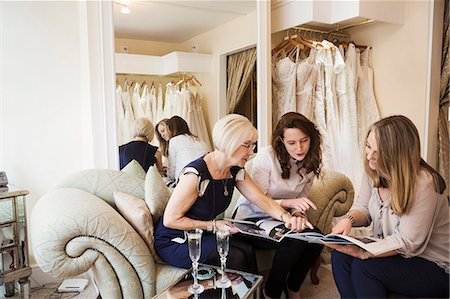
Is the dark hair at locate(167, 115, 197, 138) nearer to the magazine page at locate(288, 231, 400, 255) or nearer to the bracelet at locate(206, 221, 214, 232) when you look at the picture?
the bracelet at locate(206, 221, 214, 232)

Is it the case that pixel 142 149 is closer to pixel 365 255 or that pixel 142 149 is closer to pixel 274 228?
pixel 274 228

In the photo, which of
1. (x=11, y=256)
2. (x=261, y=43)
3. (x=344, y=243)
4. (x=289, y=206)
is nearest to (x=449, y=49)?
(x=261, y=43)

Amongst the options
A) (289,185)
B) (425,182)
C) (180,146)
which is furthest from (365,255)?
(180,146)

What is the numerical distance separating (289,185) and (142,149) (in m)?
1.04

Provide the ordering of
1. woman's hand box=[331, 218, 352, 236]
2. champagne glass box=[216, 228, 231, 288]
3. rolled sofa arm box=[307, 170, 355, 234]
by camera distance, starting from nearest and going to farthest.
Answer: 1. champagne glass box=[216, 228, 231, 288]
2. woman's hand box=[331, 218, 352, 236]
3. rolled sofa arm box=[307, 170, 355, 234]

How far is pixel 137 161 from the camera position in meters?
2.46

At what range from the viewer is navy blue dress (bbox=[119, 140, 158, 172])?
95.7 inches

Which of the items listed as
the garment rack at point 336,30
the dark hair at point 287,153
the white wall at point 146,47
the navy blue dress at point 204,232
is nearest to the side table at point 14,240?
the navy blue dress at point 204,232

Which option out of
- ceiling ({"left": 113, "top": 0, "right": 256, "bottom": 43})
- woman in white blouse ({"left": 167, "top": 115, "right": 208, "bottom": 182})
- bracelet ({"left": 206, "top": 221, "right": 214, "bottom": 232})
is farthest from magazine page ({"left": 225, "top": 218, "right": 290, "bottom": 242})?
ceiling ({"left": 113, "top": 0, "right": 256, "bottom": 43})

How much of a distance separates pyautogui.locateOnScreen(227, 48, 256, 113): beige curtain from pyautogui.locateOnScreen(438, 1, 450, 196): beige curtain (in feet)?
4.87

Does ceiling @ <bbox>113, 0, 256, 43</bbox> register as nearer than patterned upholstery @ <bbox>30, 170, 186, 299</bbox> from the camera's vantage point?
No

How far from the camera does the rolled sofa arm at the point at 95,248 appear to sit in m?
1.53

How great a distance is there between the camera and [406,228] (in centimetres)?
142

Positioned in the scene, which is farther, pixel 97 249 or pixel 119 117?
pixel 119 117
